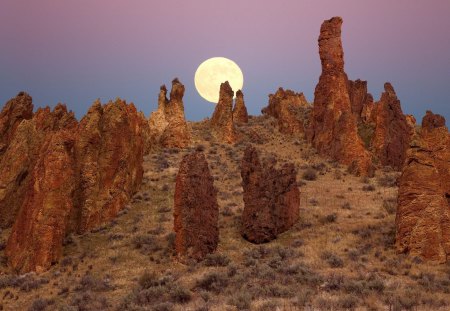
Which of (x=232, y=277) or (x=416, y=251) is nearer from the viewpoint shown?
(x=232, y=277)

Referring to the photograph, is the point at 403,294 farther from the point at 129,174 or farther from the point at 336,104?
the point at 336,104

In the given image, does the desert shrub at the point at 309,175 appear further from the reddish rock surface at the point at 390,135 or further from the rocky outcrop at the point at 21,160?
the rocky outcrop at the point at 21,160

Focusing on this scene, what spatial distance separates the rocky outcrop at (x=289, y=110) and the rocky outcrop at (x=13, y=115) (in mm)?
36574

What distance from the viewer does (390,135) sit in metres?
50.8

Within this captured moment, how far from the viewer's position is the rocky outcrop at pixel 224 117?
61.5 m

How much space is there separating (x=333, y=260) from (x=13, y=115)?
3025cm

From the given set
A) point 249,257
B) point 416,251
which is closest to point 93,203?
point 249,257

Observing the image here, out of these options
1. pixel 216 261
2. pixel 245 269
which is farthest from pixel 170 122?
pixel 245 269

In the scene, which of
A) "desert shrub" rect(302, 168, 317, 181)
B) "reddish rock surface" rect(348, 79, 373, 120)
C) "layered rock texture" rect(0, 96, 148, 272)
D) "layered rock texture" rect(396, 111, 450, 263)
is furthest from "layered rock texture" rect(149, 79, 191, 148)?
"layered rock texture" rect(396, 111, 450, 263)

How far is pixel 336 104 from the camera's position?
52844mm

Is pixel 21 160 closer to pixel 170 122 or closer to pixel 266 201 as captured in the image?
pixel 266 201

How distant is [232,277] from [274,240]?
21.7ft

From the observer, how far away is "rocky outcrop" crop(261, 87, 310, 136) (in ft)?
211

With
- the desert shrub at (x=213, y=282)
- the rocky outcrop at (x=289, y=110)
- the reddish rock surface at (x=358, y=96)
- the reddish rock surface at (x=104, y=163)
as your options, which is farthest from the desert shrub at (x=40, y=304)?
the reddish rock surface at (x=358, y=96)
